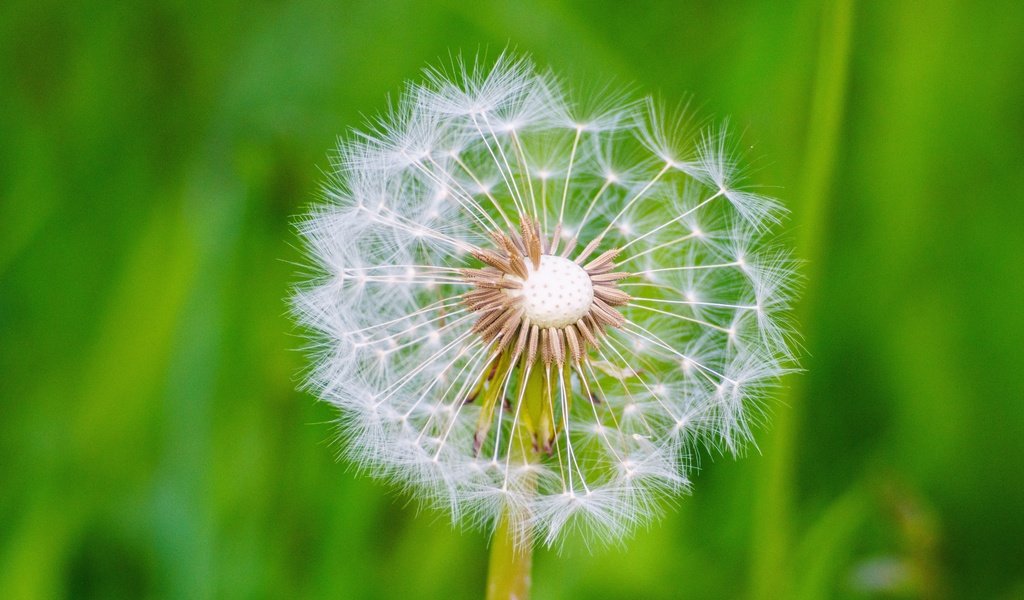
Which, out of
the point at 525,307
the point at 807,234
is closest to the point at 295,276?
the point at 525,307

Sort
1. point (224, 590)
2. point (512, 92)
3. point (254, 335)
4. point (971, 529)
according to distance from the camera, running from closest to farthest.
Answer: point (512, 92) < point (224, 590) < point (254, 335) < point (971, 529)

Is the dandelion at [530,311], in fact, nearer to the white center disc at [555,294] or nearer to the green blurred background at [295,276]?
the white center disc at [555,294]

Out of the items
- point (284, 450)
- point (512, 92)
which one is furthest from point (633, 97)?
point (284, 450)

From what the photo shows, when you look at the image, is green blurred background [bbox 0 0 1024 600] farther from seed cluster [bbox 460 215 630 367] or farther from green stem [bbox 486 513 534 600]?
green stem [bbox 486 513 534 600]

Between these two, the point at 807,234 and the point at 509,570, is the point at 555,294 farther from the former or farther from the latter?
the point at 807,234

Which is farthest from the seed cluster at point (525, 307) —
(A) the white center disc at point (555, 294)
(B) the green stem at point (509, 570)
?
(B) the green stem at point (509, 570)

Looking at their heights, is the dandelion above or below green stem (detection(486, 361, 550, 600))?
above

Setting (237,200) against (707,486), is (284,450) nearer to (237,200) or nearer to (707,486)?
(237,200)

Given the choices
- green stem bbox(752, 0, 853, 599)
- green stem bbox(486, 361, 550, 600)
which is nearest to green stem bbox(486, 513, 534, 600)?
green stem bbox(486, 361, 550, 600)
